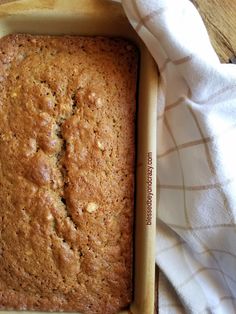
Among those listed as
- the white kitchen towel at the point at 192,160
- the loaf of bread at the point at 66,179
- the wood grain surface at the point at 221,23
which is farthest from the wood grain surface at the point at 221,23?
the loaf of bread at the point at 66,179

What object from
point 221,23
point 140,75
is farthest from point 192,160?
point 221,23

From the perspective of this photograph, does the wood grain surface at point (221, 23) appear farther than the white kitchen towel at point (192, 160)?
Yes

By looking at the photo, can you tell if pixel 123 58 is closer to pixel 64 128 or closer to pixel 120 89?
pixel 120 89

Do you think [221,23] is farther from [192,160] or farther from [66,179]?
[66,179]

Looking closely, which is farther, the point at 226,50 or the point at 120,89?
the point at 226,50

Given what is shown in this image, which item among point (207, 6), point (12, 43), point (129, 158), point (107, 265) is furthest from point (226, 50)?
point (107, 265)

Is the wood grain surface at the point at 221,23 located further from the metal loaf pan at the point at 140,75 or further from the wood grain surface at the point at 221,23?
the metal loaf pan at the point at 140,75
